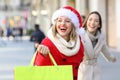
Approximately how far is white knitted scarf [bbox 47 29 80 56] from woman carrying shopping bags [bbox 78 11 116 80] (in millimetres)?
2030

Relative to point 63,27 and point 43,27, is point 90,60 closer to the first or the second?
point 63,27

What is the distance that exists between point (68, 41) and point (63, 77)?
500 mm

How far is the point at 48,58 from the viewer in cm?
472

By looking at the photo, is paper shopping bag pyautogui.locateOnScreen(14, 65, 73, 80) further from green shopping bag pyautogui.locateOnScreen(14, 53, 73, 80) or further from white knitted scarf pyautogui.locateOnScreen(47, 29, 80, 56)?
white knitted scarf pyautogui.locateOnScreen(47, 29, 80, 56)

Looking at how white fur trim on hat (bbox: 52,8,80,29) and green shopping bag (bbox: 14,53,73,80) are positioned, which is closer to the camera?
green shopping bag (bbox: 14,53,73,80)

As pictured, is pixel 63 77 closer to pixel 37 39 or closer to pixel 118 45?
pixel 37 39

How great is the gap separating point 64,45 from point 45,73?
1.42ft

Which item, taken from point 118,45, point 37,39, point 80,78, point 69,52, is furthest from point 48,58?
point 118,45

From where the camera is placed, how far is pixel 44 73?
4480 mm

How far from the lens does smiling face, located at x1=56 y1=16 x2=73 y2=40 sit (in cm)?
479

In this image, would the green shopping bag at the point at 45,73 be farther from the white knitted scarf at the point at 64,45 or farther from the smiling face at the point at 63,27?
the smiling face at the point at 63,27

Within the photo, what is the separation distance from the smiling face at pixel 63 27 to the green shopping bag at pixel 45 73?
0.41 metres

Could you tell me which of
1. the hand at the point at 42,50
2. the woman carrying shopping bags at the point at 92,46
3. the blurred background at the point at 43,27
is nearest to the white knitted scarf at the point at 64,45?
the hand at the point at 42,50

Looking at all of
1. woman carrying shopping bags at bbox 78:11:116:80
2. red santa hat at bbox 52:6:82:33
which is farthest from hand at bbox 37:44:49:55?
woman carrying shopping bags at bbox 78:11:116:80
